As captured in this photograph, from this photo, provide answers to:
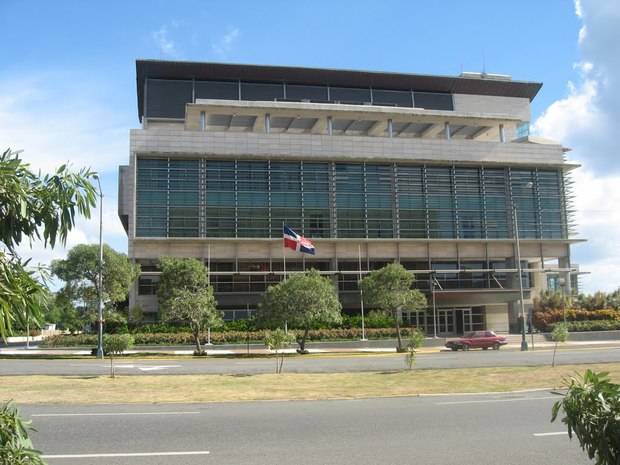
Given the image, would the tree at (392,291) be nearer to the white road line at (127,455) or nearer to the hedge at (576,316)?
the hedge at (576,316)

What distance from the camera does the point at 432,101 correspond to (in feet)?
238

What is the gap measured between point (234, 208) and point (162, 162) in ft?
25.6

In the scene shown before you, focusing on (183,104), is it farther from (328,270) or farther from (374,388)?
(374,388)

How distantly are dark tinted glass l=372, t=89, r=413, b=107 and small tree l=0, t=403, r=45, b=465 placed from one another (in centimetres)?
6884

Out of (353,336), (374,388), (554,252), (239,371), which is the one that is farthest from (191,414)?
(554,252)

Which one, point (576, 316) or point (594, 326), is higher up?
point (576, 316)

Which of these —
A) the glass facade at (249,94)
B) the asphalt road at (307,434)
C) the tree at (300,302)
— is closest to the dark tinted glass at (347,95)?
the glass facade at (249,94)

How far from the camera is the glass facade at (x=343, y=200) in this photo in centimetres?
5559

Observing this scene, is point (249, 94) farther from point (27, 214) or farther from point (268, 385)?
point (27, 214)

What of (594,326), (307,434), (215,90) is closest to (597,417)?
(307,434)

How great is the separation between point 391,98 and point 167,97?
2551 cm

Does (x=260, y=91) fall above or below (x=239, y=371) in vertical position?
above

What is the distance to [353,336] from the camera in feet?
160

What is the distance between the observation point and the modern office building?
55750mm
